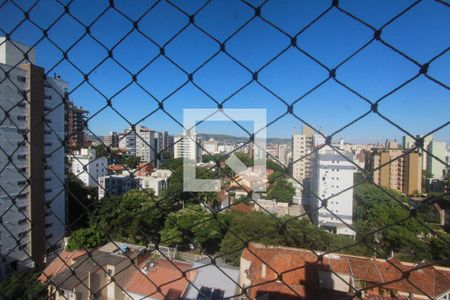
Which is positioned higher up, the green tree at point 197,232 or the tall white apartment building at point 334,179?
the tall white apartment building at point 334,179

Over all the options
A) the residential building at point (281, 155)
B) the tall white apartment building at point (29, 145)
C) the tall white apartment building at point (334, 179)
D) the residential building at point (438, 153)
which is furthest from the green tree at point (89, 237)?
the residential building at point (438, 153)

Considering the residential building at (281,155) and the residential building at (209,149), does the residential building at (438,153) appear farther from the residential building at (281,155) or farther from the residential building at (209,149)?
the residential building at (209,149)

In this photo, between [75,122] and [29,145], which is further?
[75,122]

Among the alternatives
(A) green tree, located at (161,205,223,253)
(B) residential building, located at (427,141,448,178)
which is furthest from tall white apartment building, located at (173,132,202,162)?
(A) green tree, located at (161,205,223,253)

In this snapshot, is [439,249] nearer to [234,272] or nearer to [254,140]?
[234,272]

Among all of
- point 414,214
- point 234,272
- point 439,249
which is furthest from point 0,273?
point 439,249

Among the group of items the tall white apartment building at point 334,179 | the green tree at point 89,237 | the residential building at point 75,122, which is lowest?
the green tree at point 89,237

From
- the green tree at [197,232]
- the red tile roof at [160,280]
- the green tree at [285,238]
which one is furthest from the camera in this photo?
the green tree at [197,232]

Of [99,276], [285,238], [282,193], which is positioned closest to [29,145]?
[99,276]

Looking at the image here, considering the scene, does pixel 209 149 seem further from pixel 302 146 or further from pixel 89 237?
pixel 89 237

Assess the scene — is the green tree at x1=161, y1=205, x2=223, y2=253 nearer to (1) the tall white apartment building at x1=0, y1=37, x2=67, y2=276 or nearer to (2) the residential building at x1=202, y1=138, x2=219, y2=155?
(1) the tall white apartment building at x1=0, y1=37, x2=67, y2=276

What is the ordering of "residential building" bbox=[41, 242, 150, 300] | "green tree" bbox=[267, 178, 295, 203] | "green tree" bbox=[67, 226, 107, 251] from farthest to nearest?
"green tree" bbox=[267, 178, 295, 203] → "green tree" bbox=[67, 226, 107, 251] → "residential building" bbox=[41, 242, 150, 300]
